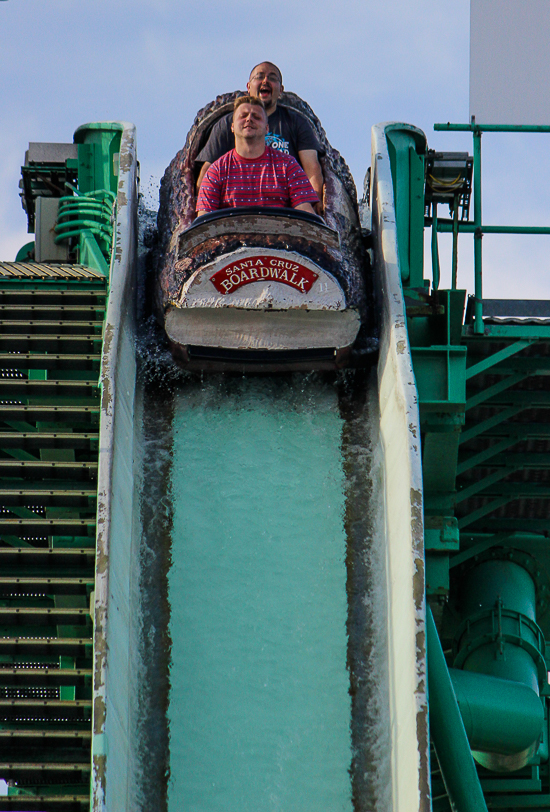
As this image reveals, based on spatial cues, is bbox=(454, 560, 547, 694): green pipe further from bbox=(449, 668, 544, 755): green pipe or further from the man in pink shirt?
the man in pink shirt

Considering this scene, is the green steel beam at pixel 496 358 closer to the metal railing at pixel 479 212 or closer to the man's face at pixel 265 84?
the metal railing at pixel 479 212

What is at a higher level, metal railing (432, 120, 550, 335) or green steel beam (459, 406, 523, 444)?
metal railing (432, 120, 550, 335)

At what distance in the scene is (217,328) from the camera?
20.4 ft

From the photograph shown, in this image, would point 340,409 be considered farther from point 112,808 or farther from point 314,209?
point 112,808

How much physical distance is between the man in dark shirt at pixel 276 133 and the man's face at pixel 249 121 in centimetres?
41

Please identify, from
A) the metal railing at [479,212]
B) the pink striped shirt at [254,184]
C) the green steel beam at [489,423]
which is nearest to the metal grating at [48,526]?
the pink striped shirt at [254,184]

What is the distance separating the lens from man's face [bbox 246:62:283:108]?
756cm

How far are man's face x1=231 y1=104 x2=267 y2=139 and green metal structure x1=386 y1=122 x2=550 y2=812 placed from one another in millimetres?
1374

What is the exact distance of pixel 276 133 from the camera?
7.48m

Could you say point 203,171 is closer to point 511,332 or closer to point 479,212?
point 511,332

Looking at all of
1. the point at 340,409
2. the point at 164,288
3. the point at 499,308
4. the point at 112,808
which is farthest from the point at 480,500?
the point at 112,808

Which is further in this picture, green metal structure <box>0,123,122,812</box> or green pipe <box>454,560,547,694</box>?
green pipe <box>454,560,547,694</box>

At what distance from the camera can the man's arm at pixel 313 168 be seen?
7150 mm

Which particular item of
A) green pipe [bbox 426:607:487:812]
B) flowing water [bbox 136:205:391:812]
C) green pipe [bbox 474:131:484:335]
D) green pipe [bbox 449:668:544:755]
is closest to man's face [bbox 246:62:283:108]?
green pipe [bbox 474:131:484:335]
